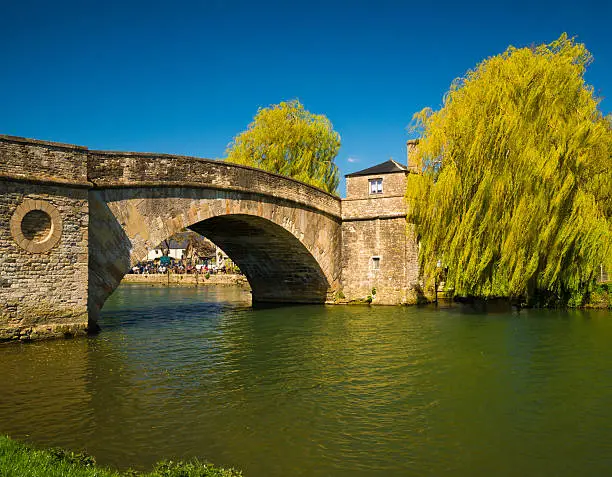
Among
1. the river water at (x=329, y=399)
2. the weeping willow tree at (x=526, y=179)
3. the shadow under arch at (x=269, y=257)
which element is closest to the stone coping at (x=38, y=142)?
the river water at (x=329, y=399)

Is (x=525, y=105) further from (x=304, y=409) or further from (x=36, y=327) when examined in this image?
(x=36, y=327)

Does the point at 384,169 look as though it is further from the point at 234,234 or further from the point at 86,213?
the point at 86,213

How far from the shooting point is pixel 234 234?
23000 mm

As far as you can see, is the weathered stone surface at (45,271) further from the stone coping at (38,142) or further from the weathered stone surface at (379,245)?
the weathered stone surface at (379,245)

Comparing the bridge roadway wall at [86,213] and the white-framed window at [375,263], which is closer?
the bridge roadway wall at [86,213]

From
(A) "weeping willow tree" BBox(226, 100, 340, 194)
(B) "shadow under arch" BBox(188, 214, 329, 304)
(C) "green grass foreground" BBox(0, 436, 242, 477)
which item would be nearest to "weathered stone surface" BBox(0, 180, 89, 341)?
(B) "shadow under arch" BBox(188, 214, 329, 304)

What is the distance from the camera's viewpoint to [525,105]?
1991cm

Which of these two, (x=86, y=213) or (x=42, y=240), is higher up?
(x=86, y=213)

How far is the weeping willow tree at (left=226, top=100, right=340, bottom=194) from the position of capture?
34.0 m

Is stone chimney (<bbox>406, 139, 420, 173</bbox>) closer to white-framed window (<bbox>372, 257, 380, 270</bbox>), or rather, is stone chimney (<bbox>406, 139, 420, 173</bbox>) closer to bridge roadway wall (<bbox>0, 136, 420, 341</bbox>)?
white-framed window (<bbox>372, 257, 380, 270</bbox>)

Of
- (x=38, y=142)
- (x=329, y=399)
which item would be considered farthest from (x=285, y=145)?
(x=329, y=399)

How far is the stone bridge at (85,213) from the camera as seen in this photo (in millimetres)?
13312

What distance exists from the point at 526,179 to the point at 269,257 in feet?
37.0

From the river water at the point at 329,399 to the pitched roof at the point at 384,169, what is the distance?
9618 mm
